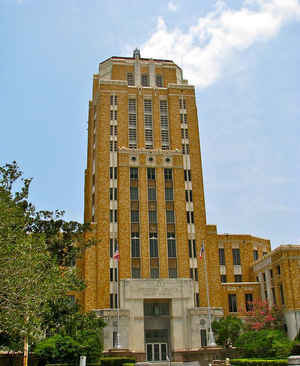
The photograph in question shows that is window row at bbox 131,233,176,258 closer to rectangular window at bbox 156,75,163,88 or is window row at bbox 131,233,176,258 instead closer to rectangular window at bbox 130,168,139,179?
rectangular window at bbox 130,168,139,179

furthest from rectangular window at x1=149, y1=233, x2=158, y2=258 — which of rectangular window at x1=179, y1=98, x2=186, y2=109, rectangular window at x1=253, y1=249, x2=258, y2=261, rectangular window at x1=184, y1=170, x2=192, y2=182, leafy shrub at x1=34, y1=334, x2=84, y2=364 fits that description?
leafy shrub at x1=34, y1=334, x2=84, y2=364

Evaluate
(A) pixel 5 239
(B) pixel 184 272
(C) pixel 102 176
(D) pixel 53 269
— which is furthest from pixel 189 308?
(A) pixel 5 239

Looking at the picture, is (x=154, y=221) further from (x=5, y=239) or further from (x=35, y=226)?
(x=5, y=239)

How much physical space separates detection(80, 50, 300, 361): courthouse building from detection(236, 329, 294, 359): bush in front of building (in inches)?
438

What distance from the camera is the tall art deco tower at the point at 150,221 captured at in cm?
5488

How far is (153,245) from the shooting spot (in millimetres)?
59469

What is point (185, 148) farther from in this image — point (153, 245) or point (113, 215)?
point (153, 245)

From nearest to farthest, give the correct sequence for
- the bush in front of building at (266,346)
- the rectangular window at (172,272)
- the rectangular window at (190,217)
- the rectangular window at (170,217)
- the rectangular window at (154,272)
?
1. the bush in front of building at (266,346)
2. the rectangular window at (154,272)
3. the rectangular window at (172,272)
4. the rectangular window at (170,217)
5. the rectangular window at (190,217)

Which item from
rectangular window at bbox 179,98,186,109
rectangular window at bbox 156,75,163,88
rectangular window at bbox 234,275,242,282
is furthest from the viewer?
rectangular window at bbox 156,75,163,88

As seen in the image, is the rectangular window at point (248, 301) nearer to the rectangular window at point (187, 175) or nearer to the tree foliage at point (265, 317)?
the tree foliage at point (265, 317)

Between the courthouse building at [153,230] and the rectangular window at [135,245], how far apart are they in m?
0.13

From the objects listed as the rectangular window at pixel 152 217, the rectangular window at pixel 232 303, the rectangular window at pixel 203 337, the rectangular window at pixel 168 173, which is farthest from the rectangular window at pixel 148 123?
the rectangular window at pixel 203 337

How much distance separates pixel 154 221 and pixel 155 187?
16.7 feet

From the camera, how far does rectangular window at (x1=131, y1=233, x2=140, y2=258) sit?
58656mm
